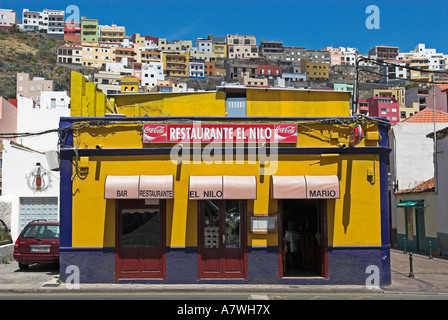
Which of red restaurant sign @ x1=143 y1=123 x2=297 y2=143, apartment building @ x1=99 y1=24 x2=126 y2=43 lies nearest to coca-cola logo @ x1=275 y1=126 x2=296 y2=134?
red restaurant sign @ x1=143 y1=123 x2=297 y2=143

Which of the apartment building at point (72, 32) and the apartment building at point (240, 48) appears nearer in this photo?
the apartment building at point (72, 32)

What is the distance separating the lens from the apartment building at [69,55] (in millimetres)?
161250

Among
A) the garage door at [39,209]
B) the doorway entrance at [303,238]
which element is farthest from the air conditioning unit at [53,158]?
the garage door at [39,209]

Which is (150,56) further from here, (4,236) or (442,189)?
(4,236)

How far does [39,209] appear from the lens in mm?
Answer: 23625

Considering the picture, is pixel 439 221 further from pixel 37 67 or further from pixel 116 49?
pixel 116 49

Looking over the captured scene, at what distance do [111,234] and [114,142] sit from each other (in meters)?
2.63

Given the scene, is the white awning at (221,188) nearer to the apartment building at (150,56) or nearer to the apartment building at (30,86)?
the apartment building at (30,86)

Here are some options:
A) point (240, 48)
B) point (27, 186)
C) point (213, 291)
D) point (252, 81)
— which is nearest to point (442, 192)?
point (213, 291)

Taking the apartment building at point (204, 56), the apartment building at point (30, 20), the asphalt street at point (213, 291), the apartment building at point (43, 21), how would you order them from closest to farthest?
the asphalt street at point (213, 291) < the apartment building at point (204, 56) < the apartment building at point (43, 21) < the apartment building at point (30, 20)

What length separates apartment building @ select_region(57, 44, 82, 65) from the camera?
161250 millimetres

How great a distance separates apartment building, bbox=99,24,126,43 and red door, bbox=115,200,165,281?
620 feet

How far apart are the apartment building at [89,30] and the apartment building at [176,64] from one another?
40049 mm

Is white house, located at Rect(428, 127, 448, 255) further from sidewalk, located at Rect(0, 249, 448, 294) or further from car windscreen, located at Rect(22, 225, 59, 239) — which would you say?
car windscreen, located at Rect(22, 225, 59, 239)
